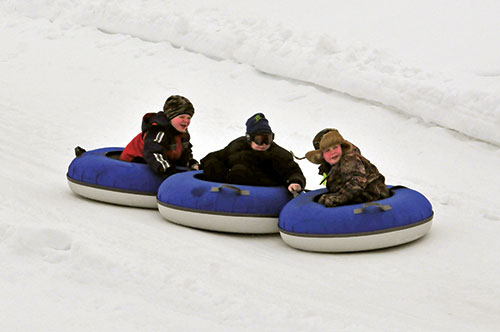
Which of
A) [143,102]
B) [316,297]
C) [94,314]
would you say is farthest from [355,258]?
[143,102]

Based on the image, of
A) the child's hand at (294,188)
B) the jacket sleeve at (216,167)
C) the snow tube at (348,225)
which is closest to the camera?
the snow tube at (348,225)

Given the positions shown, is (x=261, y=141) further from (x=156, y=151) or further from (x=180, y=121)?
(x=156, y=151)

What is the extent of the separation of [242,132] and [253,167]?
321 cm

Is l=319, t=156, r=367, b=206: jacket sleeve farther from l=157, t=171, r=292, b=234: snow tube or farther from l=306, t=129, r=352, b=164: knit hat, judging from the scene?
l=157, t=171, r=292, b=234: snow tube

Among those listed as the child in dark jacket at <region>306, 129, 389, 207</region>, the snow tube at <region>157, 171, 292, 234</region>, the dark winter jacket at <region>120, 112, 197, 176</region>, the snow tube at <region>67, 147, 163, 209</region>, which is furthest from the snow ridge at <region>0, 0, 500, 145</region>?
the snow tube at <region>67, 147, 163, 209</region>

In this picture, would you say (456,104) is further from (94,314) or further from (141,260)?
(94,314)

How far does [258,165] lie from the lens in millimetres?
5605

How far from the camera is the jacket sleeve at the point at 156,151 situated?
5.87m

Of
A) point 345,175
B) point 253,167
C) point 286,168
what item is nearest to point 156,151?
point 253,167

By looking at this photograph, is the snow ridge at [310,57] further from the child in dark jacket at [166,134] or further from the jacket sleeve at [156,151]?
the jacket sleeve at [156,151]

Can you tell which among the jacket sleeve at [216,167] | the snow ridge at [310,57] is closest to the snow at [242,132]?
the snow ridge at [310,57]

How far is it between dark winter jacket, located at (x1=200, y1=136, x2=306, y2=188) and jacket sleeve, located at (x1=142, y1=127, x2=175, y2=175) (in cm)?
36

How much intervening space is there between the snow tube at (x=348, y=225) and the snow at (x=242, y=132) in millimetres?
106

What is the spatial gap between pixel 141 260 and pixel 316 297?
1.10 m
